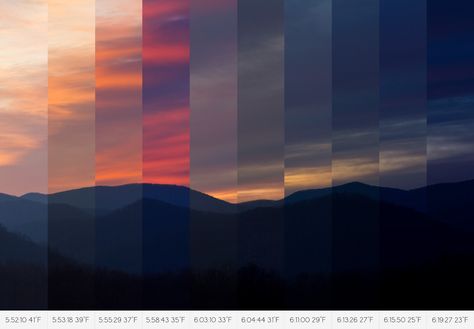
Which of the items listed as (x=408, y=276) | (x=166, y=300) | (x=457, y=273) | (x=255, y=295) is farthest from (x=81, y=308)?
(x=457, y=273)

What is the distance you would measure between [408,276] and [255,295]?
15.4ft

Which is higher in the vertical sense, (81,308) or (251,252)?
(251,252)

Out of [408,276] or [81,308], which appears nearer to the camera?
[81,308]

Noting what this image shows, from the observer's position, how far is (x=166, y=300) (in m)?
16.4
